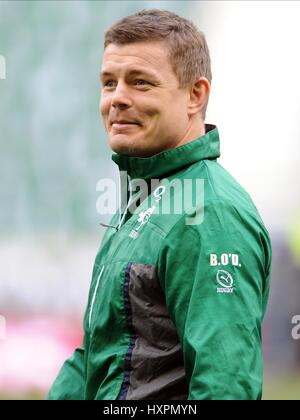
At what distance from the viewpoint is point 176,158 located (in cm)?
197

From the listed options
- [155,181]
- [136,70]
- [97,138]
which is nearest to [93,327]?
[155,181]

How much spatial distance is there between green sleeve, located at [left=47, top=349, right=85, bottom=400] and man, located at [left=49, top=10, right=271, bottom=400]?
235mm

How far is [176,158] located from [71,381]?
0.68m

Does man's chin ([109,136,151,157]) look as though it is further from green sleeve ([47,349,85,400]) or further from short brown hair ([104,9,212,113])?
green sleeve ([47,349,85,400])

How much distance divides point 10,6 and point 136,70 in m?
3.13

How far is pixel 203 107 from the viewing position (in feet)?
6.90

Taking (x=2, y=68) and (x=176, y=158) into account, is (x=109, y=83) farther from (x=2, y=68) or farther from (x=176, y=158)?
(x=2, y=68)

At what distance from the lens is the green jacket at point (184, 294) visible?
5.64 feet

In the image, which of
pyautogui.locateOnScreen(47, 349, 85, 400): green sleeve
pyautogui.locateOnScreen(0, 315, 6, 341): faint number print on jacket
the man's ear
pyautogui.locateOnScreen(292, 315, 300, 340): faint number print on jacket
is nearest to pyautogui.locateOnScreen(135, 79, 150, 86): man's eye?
the man's ear

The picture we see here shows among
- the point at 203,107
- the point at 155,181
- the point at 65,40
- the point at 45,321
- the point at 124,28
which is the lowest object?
the point at 45,321

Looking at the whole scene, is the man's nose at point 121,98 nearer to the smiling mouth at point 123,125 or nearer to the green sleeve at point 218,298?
the smiling mouth at point 123,125

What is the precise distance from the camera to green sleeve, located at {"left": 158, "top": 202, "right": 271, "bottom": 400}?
1.70m

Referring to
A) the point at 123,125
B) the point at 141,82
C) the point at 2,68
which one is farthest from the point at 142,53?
the point at 2,68
